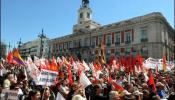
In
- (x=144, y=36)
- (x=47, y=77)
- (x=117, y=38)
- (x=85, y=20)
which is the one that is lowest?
(x=47, y=77)

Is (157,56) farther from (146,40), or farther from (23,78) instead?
(23,78)

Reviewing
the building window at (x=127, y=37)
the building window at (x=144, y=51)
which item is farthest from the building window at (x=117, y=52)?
the building window at (x=144, y=51)

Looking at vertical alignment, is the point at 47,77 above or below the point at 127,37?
below

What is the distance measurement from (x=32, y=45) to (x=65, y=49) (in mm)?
31449

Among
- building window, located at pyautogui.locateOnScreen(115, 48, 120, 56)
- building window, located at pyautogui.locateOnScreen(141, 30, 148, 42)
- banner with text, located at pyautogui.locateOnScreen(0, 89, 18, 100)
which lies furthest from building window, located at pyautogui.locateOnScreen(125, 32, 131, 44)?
banner with text, located at pyautogui.locateOnScreen(0, 89, 18, 100)

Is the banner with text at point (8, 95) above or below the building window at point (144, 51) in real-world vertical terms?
below

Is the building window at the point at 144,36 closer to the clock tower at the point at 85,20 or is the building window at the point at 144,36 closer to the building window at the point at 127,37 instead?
the building window at the point at 127,37

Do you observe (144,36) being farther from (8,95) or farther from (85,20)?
(8,95)

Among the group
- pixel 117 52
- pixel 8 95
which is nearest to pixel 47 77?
pixel 8 95

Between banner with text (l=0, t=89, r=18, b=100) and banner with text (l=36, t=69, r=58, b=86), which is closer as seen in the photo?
banner with text (l=0, t=89, r=18, b=100)

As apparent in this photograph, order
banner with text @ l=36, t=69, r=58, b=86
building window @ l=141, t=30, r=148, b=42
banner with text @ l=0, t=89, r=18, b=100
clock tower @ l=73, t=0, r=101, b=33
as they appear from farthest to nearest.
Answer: clock tower @ l=73, t=0, r=101, b=33, building window @ l=141, t=30, r=148, b=42, banner with text @ l=36, t=69, r=58, b=86, banner with text @ l=0, t=89, r=18, b=100

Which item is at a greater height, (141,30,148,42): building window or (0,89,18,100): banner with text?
(141,30,148,42): building window

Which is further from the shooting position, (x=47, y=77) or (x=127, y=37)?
(x=127, y=37)

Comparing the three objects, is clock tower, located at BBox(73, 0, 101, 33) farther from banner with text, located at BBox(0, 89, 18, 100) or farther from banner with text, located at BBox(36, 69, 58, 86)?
banner with text, located at BBox(0, 89, 18, 100)
